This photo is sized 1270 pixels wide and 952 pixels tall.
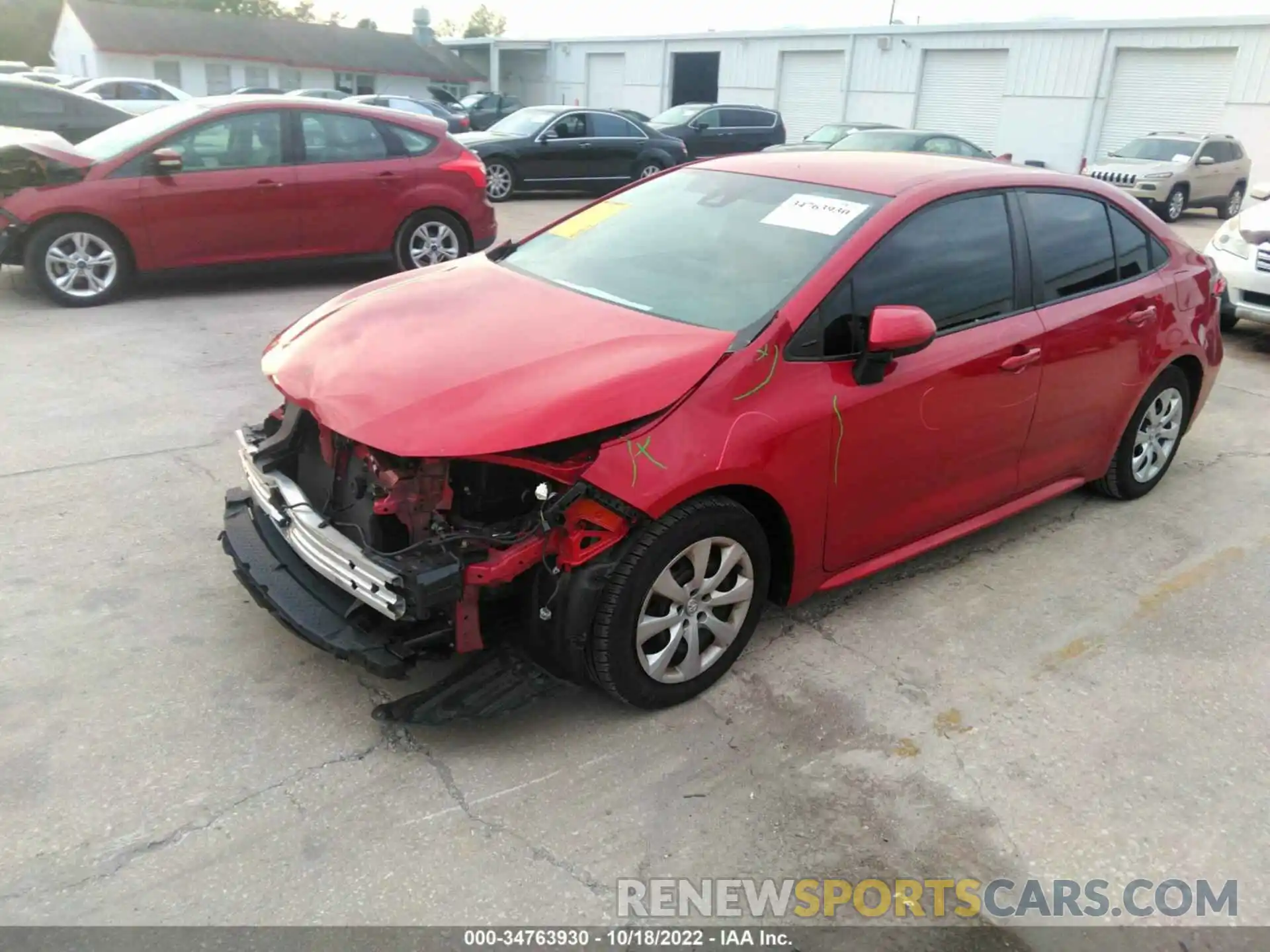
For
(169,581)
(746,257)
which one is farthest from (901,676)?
(169,581)

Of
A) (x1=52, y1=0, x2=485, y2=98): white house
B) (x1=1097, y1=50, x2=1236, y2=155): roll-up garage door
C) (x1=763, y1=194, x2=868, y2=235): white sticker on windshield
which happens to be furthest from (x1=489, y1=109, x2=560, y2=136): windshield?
(x1=52, y1=0, x2=485, y2=98): white house

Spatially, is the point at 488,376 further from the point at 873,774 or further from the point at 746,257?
the point at 873,774

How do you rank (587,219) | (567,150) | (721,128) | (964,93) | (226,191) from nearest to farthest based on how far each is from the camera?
(587,219)
(226,191)
(567,150)
(721,128)
(964,93)

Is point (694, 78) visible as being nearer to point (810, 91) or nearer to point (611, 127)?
point (810, 91)

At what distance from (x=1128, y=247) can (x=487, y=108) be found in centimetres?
2933

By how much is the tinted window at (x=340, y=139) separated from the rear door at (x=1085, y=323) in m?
6.27

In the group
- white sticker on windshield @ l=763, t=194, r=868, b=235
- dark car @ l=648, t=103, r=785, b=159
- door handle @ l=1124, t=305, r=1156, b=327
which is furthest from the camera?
dark car @ l=648, t=103, r=785, b=159

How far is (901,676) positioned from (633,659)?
1.09 metres

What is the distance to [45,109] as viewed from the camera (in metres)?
12.2

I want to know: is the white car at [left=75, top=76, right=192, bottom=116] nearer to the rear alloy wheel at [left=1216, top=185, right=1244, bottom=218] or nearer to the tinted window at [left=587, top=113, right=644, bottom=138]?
the tinted window at [left=587, top=113, right=644, bottom=138]

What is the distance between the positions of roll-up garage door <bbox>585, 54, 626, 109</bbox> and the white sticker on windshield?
3646 cm

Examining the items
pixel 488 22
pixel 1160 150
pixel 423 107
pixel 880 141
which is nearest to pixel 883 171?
pixel 880 141

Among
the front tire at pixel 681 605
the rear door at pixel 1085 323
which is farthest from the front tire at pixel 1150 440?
the front tire at pixel 681 605

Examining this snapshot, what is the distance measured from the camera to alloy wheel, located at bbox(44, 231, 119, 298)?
24.8 feet
